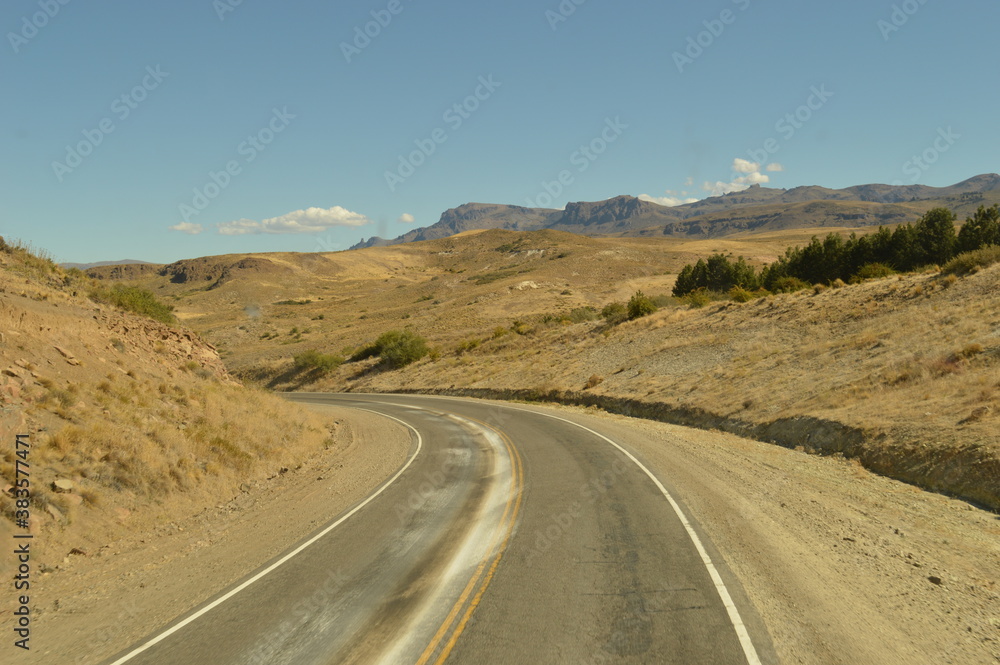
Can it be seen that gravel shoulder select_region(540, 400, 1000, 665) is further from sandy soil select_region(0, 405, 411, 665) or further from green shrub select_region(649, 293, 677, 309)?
green shrub select_region(649, 293, 677, 309)

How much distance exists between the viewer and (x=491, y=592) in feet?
26.5

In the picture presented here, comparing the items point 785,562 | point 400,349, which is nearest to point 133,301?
point 785,562

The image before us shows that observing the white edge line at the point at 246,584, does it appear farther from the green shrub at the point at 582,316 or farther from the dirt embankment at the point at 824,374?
the green shrub at the point at 582,316

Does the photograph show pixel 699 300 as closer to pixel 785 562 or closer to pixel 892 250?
pixel 892 250

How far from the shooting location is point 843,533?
1021cm

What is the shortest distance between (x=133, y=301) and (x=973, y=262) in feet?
131

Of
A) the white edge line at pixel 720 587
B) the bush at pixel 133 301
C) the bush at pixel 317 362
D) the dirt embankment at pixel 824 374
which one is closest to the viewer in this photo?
the white edge line at pixel 720 587

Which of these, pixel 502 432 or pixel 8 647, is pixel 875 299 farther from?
pixel 8 647

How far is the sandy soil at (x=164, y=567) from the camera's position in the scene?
24.1 ft

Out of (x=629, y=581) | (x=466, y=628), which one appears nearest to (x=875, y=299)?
(x=629, y=581)

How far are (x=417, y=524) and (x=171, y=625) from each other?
4.88m

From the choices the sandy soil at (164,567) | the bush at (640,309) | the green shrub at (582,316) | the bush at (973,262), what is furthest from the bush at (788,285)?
the sandy soil at (164,567)

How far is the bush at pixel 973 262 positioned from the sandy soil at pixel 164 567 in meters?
30.6

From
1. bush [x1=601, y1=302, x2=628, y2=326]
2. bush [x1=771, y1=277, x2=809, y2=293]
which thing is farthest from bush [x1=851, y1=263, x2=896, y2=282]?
bush [x1=601, y1=302, x2=628, y2=326]
